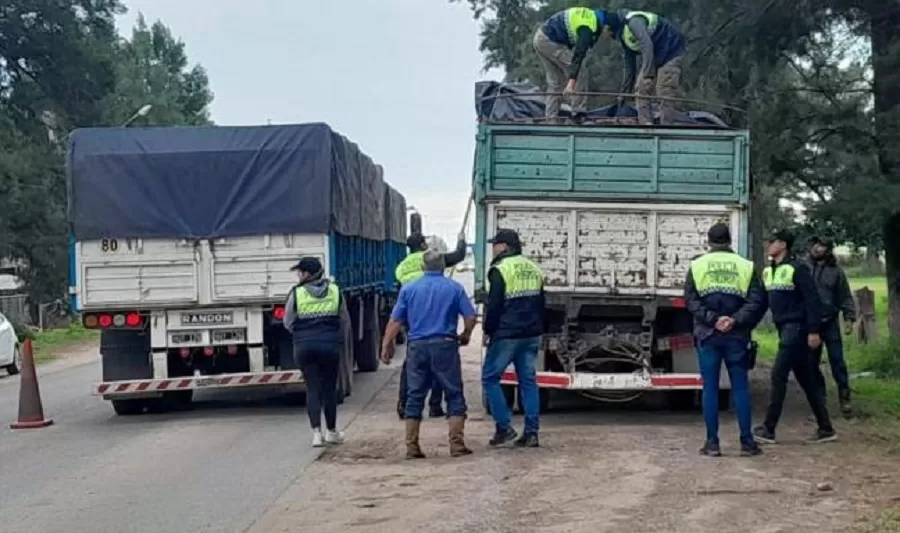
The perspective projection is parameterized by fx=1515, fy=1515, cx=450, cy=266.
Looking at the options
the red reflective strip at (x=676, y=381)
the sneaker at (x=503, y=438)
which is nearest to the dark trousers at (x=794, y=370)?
the red reflective strip at (x=676, y=381)

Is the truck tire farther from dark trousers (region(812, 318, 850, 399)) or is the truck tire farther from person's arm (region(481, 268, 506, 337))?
person's arm (region(481, 268, 506, 337))

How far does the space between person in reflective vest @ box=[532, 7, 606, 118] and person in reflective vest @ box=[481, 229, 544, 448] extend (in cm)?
328

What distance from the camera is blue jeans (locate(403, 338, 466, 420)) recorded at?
12.6 m

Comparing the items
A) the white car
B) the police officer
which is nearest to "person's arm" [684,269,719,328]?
the police officer

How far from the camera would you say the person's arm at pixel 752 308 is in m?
12.3

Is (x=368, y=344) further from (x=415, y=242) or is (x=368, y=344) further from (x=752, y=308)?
(x=752, y=308)

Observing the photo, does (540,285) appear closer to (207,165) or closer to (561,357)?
(561,357)

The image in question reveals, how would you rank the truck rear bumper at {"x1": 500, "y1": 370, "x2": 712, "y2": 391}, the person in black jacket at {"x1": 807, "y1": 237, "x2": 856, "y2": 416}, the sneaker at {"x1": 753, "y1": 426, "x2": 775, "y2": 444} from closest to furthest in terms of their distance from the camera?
the sneaker at {"x1": 753, "y1": 426, "x2": 775, "y2": 444}
the truck rear bumper at {"x1": 500, "y1": 370, "x2": 712, "y2": 391}
the person in black jacket at {"x1": 807, "y1": 237, "x2": 856, "y2": 416}

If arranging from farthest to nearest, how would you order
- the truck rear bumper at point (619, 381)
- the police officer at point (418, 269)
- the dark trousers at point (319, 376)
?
the police officer at point (418, 269)
the truck rear bumper at point (619, 381)
the dark trousers at point (319, 376)

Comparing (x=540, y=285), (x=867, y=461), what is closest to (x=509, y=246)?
(x=540, y=285)

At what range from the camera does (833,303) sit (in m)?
15.2

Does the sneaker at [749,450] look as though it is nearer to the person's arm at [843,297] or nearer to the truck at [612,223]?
the truck at [612,223]

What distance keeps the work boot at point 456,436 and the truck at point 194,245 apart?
13.2ft

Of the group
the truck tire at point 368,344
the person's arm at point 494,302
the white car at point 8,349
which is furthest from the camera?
the white car at point 8,349
